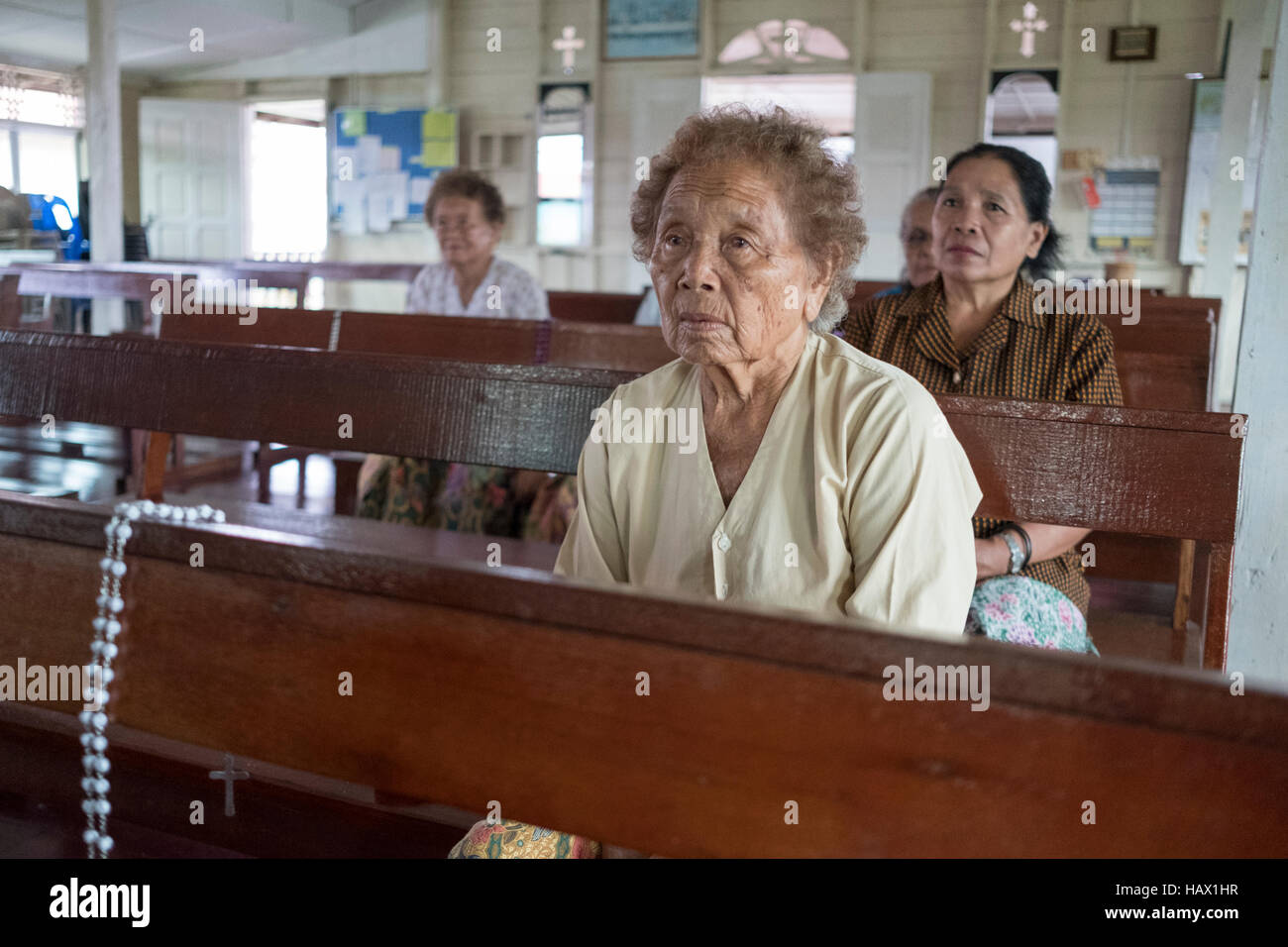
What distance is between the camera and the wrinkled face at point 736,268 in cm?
143

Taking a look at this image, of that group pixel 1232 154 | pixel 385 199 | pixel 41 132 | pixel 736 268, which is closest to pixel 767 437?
pixel 736 268

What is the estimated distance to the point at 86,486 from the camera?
4.84 meters

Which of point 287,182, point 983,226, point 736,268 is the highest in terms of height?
point 287,182

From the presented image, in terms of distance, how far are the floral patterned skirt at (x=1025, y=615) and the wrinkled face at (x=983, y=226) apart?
0.68 metres

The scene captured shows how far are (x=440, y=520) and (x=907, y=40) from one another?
22.2ft

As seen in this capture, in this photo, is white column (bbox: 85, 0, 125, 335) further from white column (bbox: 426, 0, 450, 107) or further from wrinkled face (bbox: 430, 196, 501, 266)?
A: wrinkled face (bbox: 430, 196, 501, 266)

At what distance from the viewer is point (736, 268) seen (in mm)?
1433

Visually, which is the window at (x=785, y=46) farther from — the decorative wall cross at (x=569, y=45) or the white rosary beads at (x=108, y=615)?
the white rosary beads at (x=108, y=615)

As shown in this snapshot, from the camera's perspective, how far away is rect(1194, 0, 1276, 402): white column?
6.91 meters

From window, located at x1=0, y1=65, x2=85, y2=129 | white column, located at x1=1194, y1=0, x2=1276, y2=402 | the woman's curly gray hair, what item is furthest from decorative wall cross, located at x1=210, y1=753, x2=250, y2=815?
window, located at x1=0, y1=65, x2=85, y2=129

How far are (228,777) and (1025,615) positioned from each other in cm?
121

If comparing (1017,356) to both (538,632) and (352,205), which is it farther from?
(352,205)

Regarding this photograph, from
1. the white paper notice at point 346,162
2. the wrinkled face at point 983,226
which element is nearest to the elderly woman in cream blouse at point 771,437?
the wrinkled face at point 983,226
